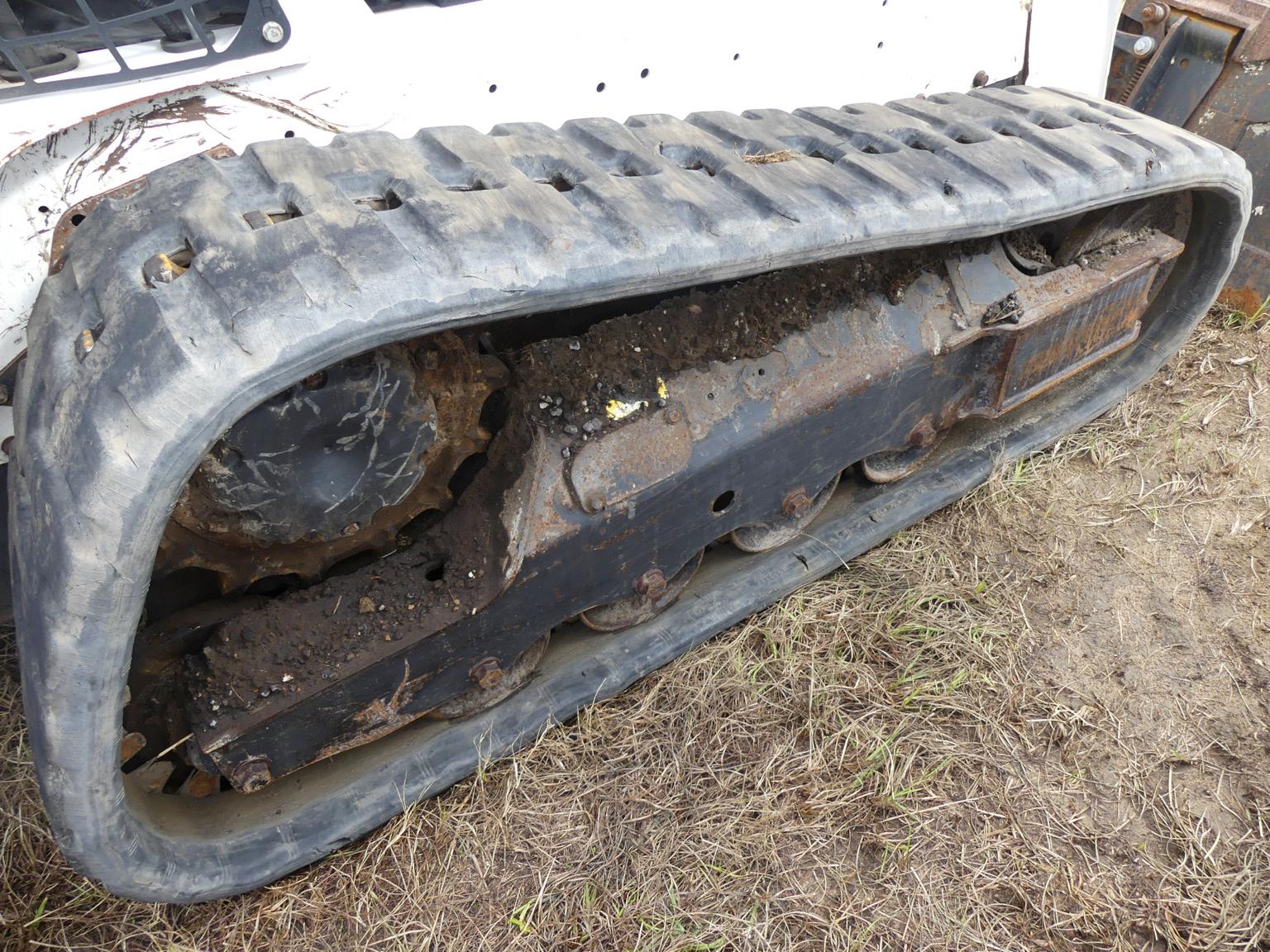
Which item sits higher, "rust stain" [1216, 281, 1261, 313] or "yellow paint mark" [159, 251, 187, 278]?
"yellow paint mark" [159, 251, 187, 278]

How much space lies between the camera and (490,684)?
1556mm

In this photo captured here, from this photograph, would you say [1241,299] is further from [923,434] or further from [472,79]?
[472,79]

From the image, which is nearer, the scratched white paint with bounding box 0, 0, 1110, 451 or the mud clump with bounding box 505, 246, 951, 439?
the scratched white paint with bounding box 0, 0, 1110, 451

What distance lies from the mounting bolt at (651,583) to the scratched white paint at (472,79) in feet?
2.51

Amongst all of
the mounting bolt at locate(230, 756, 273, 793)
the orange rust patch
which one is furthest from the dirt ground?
the orange rust patch

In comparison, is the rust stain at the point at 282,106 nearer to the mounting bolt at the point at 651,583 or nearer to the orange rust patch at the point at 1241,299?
the mounting bolt at the point at 651,583

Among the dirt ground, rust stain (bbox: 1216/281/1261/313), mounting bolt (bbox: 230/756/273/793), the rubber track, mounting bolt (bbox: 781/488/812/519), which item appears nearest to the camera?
the rubber track

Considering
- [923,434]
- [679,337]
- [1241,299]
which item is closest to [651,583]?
[679,337]

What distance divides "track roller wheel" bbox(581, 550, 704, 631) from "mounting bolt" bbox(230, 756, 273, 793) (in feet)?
1.87

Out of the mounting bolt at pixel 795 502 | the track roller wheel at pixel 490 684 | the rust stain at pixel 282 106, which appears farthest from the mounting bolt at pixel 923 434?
the rust stain at pixel 282 106

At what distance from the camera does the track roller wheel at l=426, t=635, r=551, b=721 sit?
1.53 meters

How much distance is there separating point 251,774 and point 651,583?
2.27 ft

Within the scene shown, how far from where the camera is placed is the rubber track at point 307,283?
36.2 inches

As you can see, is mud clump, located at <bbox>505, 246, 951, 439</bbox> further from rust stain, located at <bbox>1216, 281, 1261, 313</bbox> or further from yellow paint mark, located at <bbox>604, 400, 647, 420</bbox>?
rust stain, located at <bbox>1216, 281, 1261, 313</bbox>
